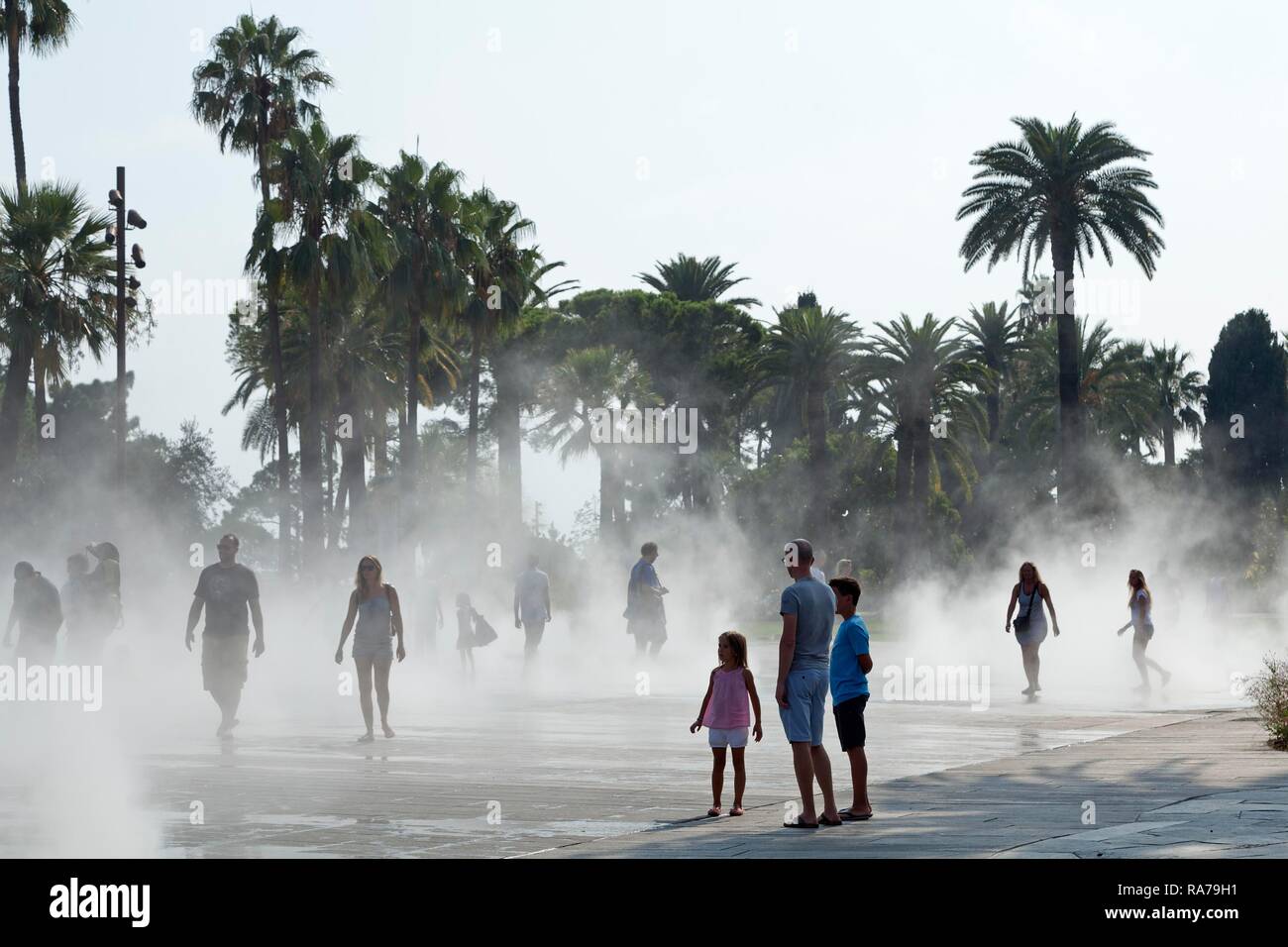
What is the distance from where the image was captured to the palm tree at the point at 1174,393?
8650cm

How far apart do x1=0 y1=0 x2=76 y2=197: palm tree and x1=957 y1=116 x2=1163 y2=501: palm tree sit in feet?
76.2

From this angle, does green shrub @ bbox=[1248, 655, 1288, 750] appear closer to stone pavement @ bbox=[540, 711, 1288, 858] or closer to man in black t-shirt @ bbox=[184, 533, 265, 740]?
stone pavement @ bbox=[540, 711, 1288, 858]

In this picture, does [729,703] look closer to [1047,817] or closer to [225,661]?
[1047,817]

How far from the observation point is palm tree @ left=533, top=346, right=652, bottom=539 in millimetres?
Result: 68125

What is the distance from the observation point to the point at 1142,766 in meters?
12.2

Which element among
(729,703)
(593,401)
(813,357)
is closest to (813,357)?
(813,357)

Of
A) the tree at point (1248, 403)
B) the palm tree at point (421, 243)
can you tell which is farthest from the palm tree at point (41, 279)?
the tree at point (1248, 403)

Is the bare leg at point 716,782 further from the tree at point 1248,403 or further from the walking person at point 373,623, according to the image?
the tree at point 1248,403

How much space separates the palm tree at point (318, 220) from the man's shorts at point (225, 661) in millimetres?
23650

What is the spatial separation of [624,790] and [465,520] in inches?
2187

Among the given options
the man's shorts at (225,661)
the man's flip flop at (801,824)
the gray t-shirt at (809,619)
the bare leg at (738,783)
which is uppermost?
the gray t-shirt at (809,619)
